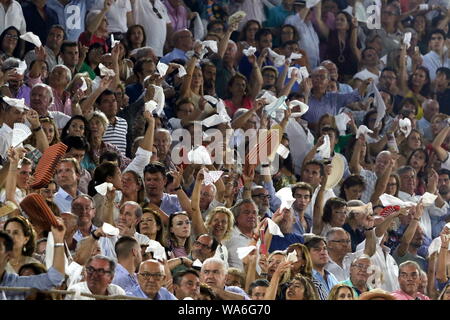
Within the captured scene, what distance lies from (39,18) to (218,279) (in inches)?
160

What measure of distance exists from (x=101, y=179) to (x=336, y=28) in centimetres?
532

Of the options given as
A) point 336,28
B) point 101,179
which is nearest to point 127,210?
point 101,179

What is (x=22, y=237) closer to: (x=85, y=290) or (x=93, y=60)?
(x=85, y=290)

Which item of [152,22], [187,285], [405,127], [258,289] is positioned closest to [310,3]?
[405,127]

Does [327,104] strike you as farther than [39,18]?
Yes

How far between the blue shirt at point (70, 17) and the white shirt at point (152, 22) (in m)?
0.78

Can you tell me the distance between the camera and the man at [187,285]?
10.6m

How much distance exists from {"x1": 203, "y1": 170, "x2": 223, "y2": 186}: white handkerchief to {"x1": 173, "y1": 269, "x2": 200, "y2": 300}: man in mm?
1904

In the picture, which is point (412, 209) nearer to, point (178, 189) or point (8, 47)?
point (178, 189)

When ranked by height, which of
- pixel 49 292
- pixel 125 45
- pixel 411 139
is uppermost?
pixel 49 292

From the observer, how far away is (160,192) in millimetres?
12391

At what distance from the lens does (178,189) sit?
12.5 metres

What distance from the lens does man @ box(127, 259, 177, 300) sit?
1055 centimetres
